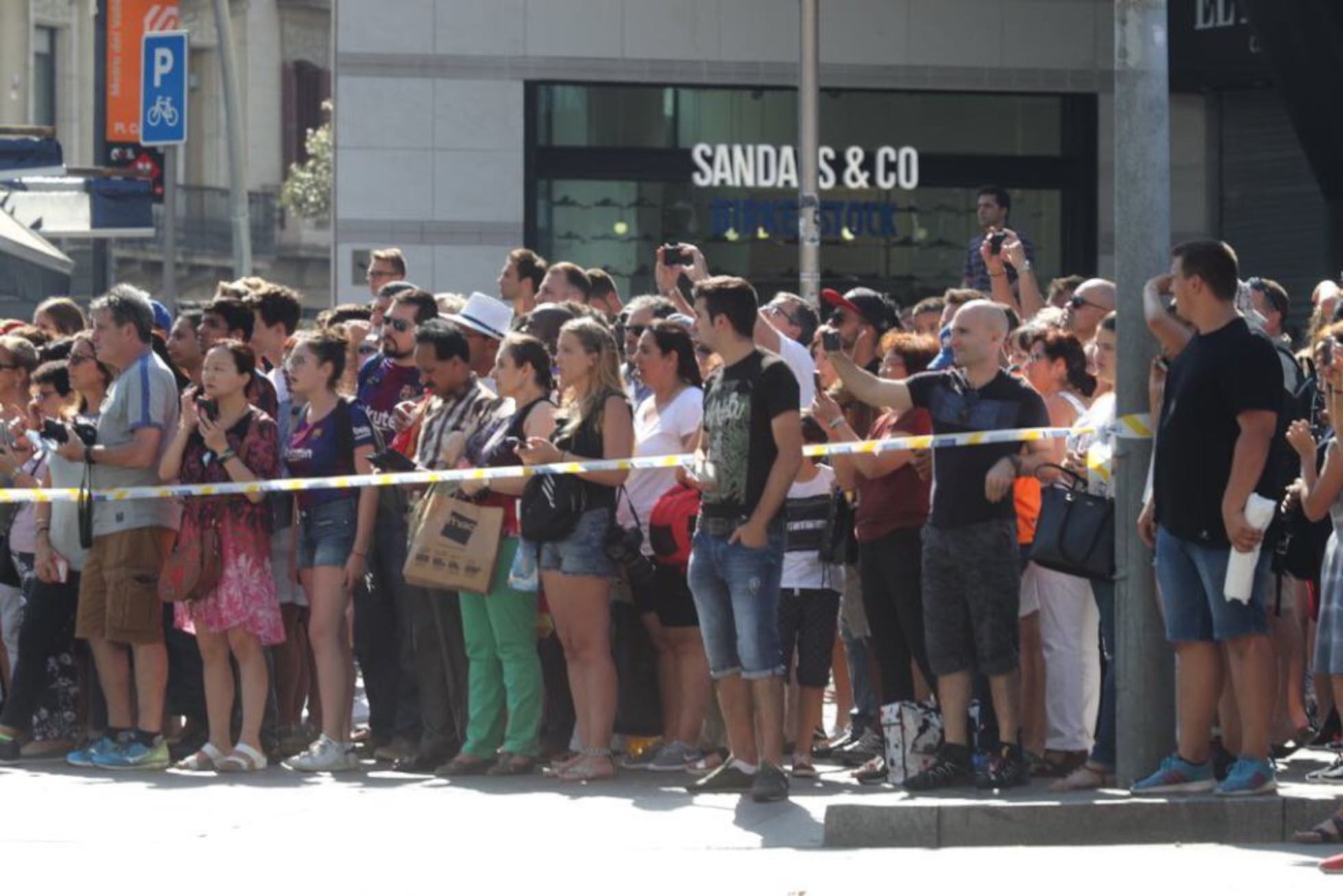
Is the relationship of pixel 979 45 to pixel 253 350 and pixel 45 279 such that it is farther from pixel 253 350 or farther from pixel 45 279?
pixel 253 350

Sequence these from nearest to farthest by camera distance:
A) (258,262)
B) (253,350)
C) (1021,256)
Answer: (253,350) → (1021,256) → (258,262)

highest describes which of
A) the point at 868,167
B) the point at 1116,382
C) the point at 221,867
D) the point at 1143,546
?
the point at 868,167

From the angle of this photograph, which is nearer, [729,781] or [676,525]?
[729,781]

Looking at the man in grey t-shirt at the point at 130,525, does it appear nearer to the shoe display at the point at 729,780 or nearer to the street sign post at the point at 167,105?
the shoe display at the point at 729,780

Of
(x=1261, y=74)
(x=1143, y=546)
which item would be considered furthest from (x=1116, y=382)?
(x=1261, y=74)

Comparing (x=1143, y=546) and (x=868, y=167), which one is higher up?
(x=868, y=167)

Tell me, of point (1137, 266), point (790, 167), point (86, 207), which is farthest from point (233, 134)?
point (1137, 266)

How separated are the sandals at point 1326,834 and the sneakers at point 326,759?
458 centimetres

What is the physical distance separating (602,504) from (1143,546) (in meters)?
2.43

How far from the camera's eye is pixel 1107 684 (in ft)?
35.3

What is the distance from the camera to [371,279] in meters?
15.5

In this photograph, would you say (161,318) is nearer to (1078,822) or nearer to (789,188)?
(1078,822)

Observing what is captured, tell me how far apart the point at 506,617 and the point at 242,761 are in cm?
146

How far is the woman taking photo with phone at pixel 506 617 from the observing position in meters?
11.6
